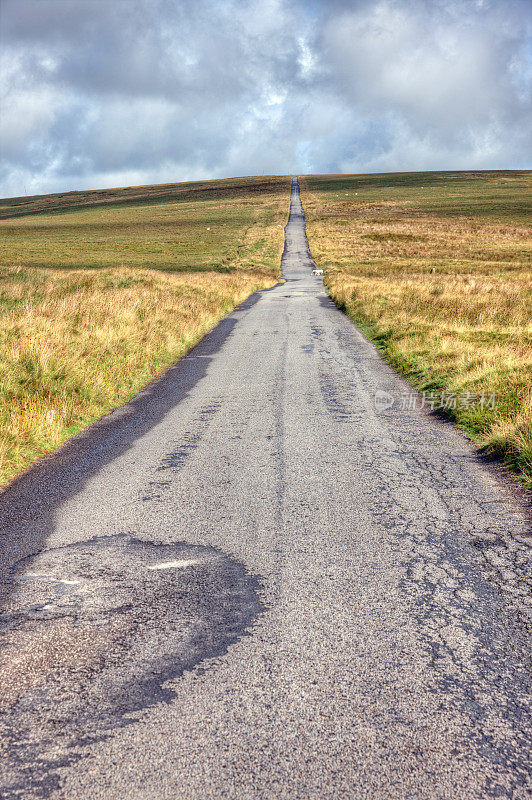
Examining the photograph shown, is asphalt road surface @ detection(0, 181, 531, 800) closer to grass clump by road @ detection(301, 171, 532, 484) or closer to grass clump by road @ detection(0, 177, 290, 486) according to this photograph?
grass clump by road @ detection(0, 177, 290, 486)

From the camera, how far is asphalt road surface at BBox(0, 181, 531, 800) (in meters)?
2.40

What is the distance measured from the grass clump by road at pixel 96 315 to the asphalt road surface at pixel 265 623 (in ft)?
3.81

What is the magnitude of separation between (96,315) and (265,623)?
10.9m

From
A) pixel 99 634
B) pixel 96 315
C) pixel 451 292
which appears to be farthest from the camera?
pixel 451 292

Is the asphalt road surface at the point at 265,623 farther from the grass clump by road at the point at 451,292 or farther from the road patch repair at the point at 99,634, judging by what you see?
the grass clump by road at the point at 451,292

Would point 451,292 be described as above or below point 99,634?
above

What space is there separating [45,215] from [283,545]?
4597 inches

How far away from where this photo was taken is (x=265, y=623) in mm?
3348

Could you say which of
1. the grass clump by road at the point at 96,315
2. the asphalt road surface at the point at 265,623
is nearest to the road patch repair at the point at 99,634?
the asphalt road surface at the point at 265,623

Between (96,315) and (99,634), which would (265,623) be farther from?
(96,315)

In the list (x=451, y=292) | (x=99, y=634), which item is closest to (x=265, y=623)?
(x=99, y=634)

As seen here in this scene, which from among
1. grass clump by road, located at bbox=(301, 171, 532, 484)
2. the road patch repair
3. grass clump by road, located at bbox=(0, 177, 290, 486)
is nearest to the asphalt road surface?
the road patch repair

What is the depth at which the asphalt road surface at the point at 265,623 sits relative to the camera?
240 cm

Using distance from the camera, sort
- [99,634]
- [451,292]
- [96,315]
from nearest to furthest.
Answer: [99,634]
[96,315]
[451,292]
